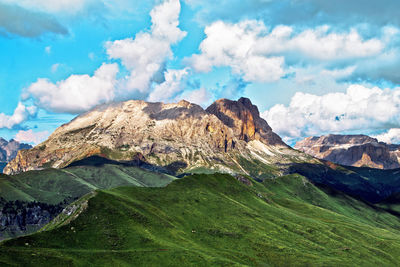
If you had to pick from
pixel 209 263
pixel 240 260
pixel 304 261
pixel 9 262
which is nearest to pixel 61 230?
pixel 9 262

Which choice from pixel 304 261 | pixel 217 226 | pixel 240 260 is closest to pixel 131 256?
pixel 240 260

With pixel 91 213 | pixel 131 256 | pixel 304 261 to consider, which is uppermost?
pixel 91 213

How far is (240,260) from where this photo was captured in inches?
6255

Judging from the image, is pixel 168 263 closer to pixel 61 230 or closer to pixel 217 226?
pixel 61 230

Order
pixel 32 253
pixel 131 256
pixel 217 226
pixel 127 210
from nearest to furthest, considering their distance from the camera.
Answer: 1. pixel 32 253
2. pixel 131 256
3. pixel 127 210
4. pixel 217 226

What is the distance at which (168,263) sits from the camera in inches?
5236

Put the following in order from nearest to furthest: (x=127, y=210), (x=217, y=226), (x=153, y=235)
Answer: (x=153, y=235)
(x=127, y=210)
(x=217, y=226)

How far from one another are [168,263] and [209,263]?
1657 cm

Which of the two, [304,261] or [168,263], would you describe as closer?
[168,263]

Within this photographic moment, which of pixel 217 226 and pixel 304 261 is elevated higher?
pixel 217 226

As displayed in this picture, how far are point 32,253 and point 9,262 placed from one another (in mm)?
9396

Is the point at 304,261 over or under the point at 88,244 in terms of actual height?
under

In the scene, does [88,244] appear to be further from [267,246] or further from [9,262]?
[267,246]

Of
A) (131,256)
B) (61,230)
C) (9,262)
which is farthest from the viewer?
(61,230)
